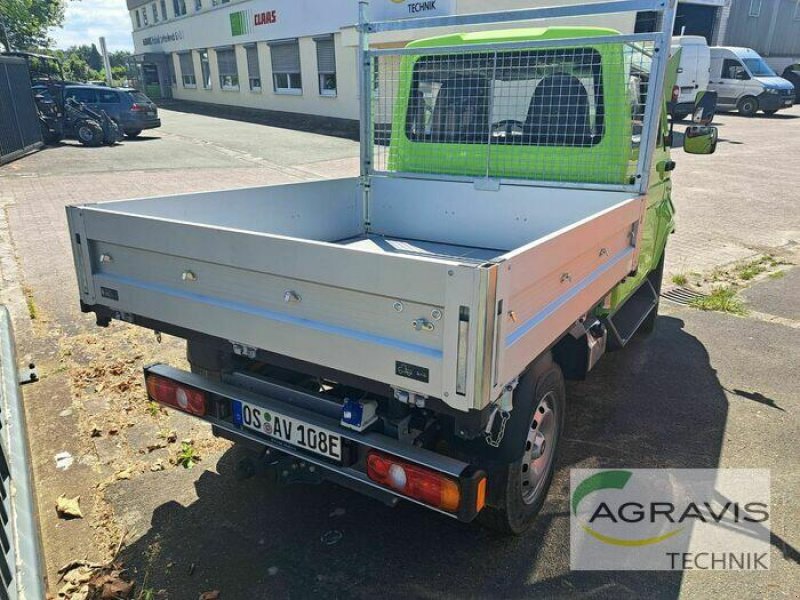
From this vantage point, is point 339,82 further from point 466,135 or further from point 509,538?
point 509,538

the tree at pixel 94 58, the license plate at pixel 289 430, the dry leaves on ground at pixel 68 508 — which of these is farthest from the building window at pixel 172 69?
the tree at pixel 94 58

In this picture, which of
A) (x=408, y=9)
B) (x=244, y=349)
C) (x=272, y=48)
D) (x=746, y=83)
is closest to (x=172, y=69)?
(x=272, y=48)

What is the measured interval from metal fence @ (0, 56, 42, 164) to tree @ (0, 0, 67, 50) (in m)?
17.1

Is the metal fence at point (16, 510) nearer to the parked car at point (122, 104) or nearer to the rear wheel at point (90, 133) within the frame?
the rear wheel at point (90, 133)

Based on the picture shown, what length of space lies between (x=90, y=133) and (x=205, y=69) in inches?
685

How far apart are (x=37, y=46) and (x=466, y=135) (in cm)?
4212

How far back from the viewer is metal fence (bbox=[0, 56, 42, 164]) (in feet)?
44.5

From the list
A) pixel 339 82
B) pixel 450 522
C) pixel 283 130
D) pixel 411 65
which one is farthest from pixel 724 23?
pixel 450 522

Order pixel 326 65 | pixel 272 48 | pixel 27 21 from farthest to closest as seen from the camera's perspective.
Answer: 1. pixel 27 21
2. pixel 272 48
3. pixel 326 65

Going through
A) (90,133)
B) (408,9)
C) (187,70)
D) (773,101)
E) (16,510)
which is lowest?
(16,510)

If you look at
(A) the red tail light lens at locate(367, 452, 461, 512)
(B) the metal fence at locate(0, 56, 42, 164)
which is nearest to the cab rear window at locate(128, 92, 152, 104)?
(B) the metal fence at locate(0, 56, 42, 164)

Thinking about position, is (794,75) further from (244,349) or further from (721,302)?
(244,349)

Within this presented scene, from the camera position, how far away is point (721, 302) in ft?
19.6

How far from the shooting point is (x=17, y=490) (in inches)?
112
